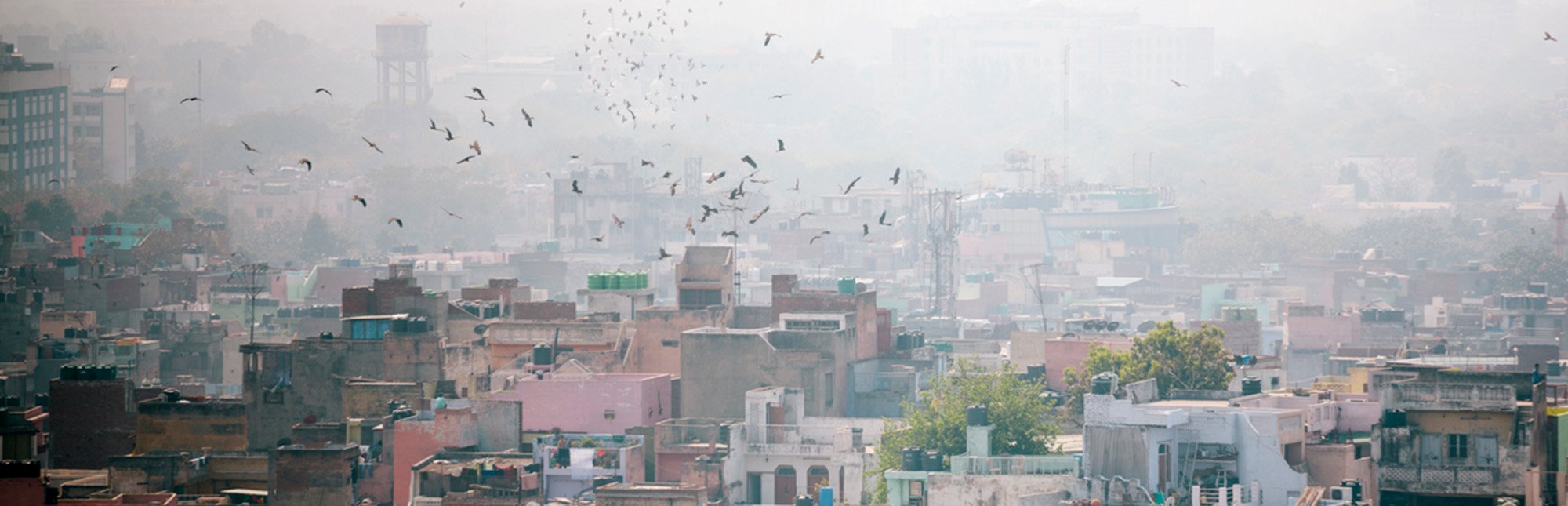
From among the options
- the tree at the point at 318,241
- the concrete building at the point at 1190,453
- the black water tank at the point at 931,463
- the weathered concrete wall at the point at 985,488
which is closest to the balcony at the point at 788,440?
the black water tank at the point at 931,463

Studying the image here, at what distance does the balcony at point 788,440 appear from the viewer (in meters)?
30.6

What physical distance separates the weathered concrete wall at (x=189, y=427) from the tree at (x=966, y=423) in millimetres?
9767

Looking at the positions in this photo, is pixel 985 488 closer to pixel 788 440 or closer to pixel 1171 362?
pixel 788 440

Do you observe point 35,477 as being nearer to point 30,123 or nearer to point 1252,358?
point 1252,358

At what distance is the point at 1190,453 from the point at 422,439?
9.69 m

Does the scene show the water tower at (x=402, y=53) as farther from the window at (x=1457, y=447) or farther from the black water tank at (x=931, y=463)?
the window at (x=1457, y=447)

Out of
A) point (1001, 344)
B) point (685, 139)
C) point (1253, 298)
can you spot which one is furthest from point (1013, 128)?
point (1001, 344)

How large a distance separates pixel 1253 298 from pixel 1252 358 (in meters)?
Answer: 38.1

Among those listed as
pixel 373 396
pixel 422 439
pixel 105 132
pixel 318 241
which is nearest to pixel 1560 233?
pixel 318 241

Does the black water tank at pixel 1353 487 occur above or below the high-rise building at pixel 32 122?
below

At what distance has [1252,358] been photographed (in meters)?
35.8

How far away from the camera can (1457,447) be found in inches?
982

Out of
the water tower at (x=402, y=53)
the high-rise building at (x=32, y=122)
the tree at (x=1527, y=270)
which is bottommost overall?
the tree at (x=1527, y=270)

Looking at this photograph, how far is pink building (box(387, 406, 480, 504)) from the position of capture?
28.4m
